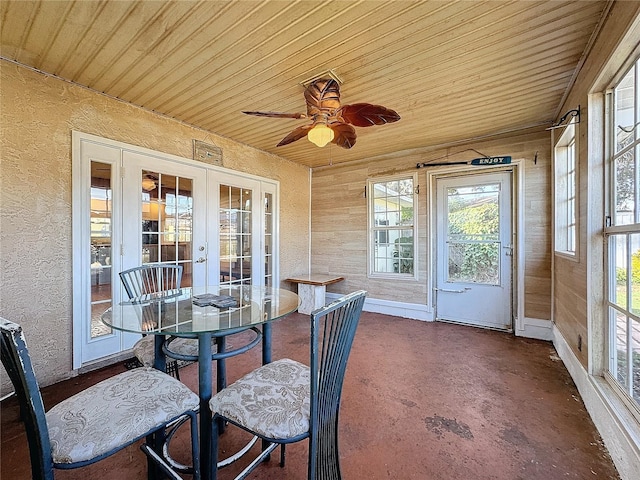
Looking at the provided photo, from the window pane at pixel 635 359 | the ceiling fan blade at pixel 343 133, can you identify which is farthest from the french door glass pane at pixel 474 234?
the window pane at pixel 635 359

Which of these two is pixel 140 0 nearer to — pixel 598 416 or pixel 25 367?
pixel 25 367

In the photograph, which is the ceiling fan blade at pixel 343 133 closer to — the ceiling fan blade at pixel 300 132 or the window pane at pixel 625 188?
the ceiling fan blade at pixel 300 132

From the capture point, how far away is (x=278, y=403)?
3.86 ft

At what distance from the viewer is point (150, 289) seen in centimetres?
246

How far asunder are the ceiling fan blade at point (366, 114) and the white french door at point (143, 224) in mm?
2033

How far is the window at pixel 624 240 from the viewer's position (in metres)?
1.50

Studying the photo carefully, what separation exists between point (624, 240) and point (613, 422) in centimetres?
101

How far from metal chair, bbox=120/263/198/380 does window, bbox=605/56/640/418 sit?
2.48 metres

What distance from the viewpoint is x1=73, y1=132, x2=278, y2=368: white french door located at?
2455mm

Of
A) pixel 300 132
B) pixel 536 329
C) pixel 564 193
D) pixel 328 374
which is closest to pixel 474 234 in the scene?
pixel 564 193

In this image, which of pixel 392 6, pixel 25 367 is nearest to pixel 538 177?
pixel 392 6

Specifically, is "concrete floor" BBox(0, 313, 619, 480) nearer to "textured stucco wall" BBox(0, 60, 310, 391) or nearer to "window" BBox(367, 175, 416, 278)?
"textured stucco wall" BBox(0, 60, 310, 391)

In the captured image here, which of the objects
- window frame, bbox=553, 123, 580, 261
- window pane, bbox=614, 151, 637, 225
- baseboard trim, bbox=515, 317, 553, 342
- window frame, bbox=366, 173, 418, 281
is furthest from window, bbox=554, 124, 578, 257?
window frame, bbox=366, 173, 418, 281

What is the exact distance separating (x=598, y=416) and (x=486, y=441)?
75 cm
